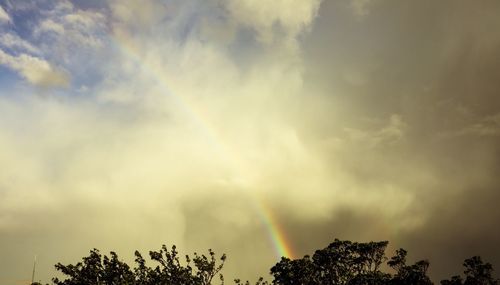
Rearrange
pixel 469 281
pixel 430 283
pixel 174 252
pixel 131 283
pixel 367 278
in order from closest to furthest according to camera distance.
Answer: pixel 131 283, pixel 174 252, pixel 430 283, pixel 469 281, pixel 367 278

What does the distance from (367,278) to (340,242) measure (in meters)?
12.2

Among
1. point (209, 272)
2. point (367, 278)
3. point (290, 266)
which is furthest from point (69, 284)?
point (367, 278)

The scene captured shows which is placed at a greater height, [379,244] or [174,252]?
[379,244]

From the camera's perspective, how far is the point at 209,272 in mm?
62406

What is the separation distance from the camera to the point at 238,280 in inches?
2867

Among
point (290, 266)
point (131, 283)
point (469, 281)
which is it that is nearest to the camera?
point (131, 283)

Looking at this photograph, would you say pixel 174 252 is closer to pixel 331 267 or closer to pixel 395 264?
pixel 331 267

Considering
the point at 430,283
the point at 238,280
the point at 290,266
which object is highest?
the point at 290,266

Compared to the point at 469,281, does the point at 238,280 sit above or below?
above

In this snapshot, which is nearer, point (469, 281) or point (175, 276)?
point (175, 276)

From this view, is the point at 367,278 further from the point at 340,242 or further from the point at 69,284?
the point at 69,284

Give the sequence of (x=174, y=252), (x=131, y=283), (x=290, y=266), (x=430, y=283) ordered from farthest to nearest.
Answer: (x=290, y=266) → (x=430, y=283) → (x=174, y=252) → (x=131, y=283)

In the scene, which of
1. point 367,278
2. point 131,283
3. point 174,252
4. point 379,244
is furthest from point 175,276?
point 379,244

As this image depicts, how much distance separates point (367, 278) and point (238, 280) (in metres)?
25.9
